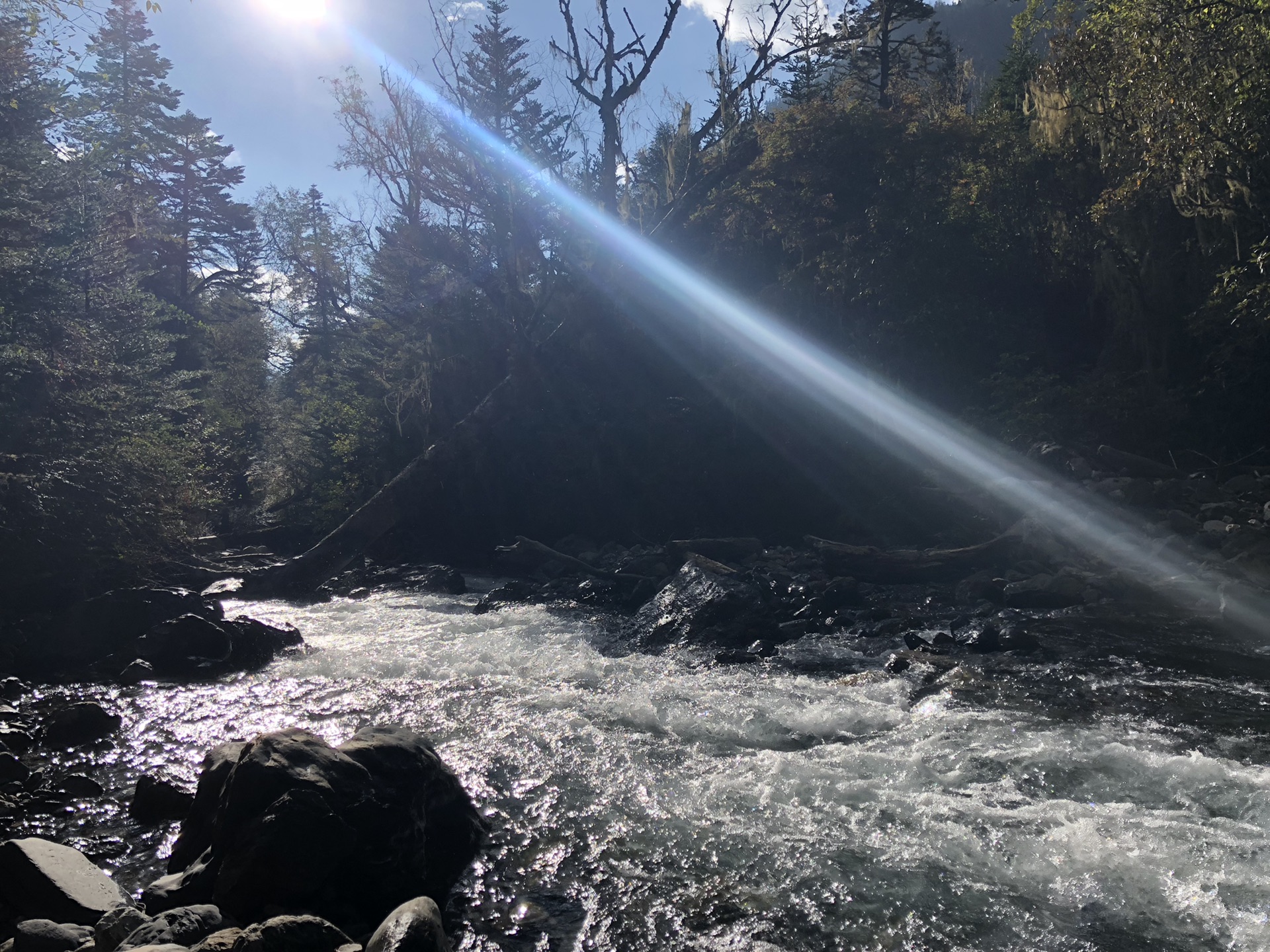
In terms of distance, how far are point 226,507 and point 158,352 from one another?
6.82 meters

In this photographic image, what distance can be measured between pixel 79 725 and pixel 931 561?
12.2 metres

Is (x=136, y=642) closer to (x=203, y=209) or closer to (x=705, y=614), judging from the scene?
(x=705, y=614)

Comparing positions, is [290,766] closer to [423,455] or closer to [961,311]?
[423,455]

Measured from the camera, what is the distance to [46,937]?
3842 millimetres

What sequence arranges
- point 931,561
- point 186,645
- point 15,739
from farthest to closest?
1. point 931,561
2. point 186,645
3. point 15,739

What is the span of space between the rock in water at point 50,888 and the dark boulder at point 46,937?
18 centimetres

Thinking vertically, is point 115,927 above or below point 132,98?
below

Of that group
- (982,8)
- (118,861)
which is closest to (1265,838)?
(118,861)

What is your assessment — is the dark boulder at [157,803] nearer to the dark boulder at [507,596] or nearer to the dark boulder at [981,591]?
the dark boulder at [507,596]

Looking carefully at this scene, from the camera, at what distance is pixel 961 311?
65.4ft

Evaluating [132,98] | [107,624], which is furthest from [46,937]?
[132,98]

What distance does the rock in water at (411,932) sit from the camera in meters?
3.63

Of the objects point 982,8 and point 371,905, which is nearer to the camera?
point 371,905

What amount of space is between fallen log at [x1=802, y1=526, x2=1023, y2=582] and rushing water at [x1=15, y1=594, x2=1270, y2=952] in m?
4.19
